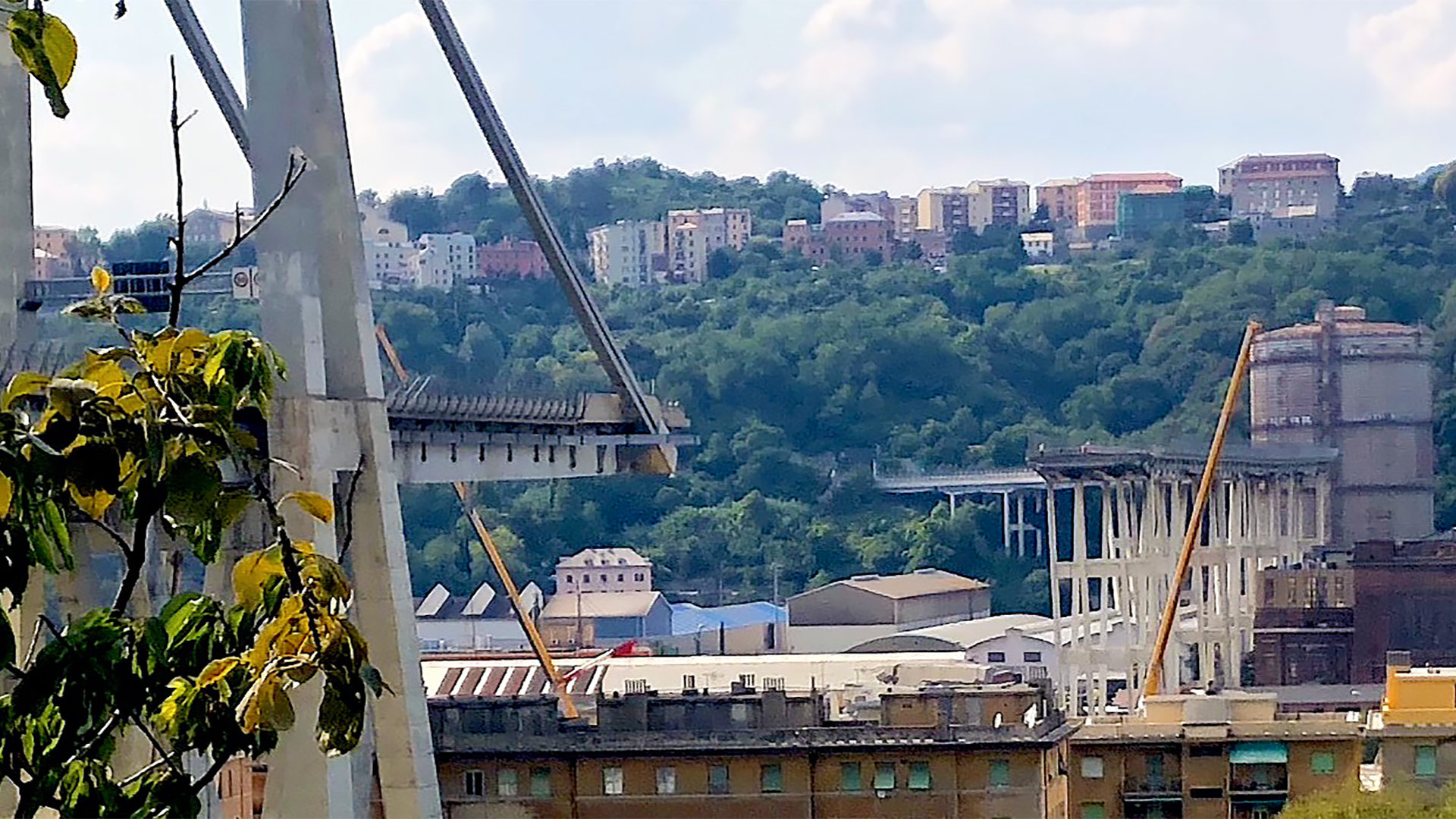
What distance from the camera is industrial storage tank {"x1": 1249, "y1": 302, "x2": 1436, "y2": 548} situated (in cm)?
7150

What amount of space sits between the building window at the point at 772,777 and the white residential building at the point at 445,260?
80.7 m

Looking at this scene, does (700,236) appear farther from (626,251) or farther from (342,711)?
(342,711)

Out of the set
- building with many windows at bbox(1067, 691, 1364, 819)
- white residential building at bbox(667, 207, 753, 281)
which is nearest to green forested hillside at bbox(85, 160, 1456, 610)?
white residential building at bbox(667, 207, 753, 281)

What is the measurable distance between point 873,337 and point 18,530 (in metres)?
92.6

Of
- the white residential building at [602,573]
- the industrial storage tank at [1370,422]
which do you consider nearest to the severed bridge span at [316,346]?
the industrial storage tank at [1370,422]

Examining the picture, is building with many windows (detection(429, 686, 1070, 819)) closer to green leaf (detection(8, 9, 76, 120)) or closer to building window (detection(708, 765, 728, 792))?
building window (detection(708, 765, 728, 792))

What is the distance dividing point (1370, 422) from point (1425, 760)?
45.2 metres

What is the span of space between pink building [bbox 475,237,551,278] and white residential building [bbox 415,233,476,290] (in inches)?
33.6

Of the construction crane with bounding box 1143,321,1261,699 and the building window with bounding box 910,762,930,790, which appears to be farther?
the construction crane with bounding box 1143,321,1261,699

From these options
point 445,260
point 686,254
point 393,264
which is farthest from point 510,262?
point 686,254

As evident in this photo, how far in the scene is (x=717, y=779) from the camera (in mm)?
27391

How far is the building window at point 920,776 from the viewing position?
27.4 meters

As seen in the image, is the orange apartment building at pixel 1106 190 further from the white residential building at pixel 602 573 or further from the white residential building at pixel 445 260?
the white residential building at pixel 602 573

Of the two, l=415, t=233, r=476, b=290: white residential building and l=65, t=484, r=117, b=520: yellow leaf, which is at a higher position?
l=65, t=484, r=117, b=520: yellow leaf
